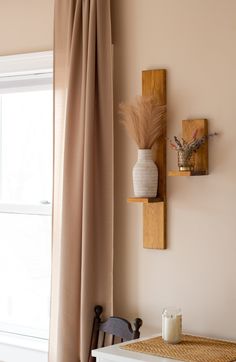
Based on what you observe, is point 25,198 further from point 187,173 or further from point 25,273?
point 187,173

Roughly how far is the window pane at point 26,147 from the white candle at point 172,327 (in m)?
1.24

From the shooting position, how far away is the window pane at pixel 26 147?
13.0ft

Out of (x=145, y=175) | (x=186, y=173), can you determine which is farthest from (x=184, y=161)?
(x=145, y=175)

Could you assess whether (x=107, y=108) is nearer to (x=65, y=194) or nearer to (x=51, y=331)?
(x=65, y=194)

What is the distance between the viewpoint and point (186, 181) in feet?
10.5

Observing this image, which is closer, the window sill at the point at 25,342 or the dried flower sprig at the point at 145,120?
the dried flower sprig at the point at 145,120

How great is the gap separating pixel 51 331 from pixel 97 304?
0.32 meters

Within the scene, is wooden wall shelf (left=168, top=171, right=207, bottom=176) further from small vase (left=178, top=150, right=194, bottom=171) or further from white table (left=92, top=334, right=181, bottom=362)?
white table (left=92, top=334, right=181, bottom=362)

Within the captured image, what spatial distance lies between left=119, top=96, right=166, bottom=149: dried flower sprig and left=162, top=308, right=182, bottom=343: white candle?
761 mm

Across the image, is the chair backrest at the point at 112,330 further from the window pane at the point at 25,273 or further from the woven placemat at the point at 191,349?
the window pane at the point at 25,273

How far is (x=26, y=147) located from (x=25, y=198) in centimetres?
29

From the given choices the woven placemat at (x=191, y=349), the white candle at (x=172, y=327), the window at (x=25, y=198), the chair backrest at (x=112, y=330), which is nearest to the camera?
the woven placemat at (x=191, y=349)

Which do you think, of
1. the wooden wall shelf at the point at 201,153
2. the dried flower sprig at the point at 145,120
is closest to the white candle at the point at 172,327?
the wooden wall shelf at the point at 201,153

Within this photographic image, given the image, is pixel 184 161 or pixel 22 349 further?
pixel 22 349
